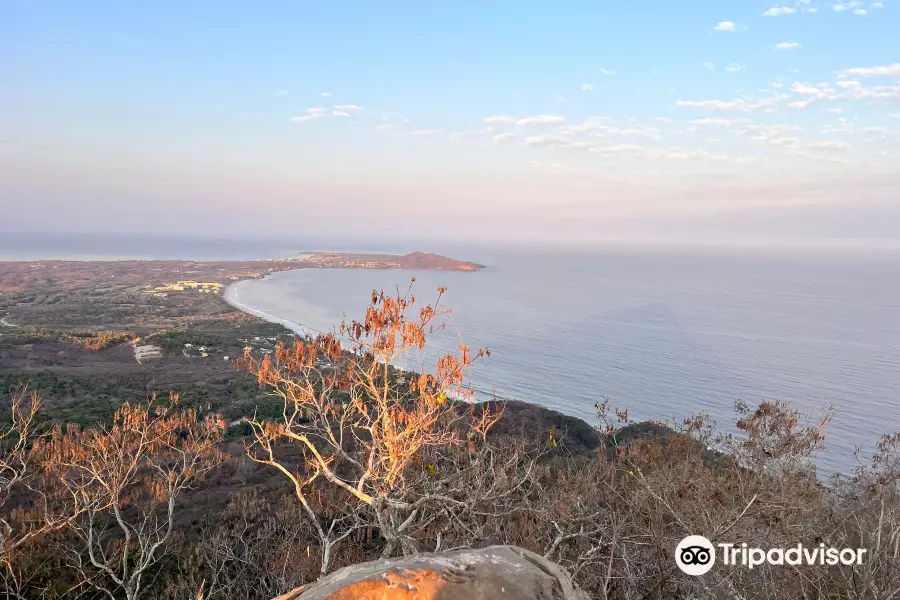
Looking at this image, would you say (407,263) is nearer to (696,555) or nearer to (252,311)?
(252,311)

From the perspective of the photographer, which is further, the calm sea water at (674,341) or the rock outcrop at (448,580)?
the calm sea water at (674,341)

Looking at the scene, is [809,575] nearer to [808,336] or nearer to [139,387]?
[139,387]

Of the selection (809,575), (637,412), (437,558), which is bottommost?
(637,412)

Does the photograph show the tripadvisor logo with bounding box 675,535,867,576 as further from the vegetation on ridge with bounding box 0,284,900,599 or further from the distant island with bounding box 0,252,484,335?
the distant island with bounding box 0,252,484,335

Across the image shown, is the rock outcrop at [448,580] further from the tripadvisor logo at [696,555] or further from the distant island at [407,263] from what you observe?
the distant island at [407,263]

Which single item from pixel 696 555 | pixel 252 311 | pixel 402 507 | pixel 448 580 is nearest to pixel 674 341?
pixel 696 555

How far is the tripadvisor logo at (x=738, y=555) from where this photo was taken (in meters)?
6.42

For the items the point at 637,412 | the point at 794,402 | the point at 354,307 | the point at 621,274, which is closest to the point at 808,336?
the point at 794,402

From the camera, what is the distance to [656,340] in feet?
174

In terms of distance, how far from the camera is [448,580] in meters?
3.32

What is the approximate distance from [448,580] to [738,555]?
18.6 feet

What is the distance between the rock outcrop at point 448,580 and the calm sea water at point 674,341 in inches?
89.9

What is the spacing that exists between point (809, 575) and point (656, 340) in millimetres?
50028

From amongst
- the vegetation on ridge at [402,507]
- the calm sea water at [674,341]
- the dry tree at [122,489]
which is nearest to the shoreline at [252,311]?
the calm sea water at [674,341]
